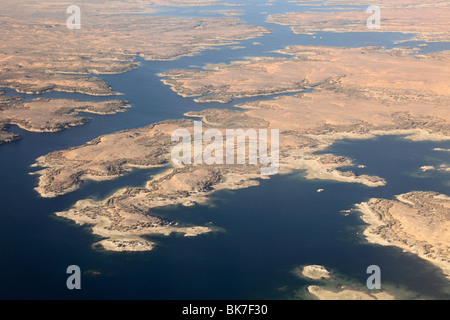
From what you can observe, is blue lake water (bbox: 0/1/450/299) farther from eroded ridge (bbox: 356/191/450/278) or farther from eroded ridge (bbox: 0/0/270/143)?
eroded ridge (bbox: 0/0/270/143)

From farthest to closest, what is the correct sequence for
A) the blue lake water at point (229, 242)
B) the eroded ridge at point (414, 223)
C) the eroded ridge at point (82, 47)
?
the eroded ridge at point (82, 47), the eroded ridge at point (414, 223), the blue lake water at point (229, 242)

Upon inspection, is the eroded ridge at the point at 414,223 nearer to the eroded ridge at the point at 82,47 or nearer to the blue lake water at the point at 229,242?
the blue lake water at the point at 229,242

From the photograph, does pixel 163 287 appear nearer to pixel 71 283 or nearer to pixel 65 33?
pixel 71 283

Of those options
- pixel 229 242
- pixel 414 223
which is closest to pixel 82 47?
pixel 229 242

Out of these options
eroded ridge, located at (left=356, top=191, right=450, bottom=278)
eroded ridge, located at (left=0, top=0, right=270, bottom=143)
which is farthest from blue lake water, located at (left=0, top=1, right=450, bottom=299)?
eroded ridge, located at (left=0, top=0, right=270, bottom=143)

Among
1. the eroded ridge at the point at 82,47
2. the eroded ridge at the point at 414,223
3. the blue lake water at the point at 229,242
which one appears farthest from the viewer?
the eroded ridge at the point at 82,47

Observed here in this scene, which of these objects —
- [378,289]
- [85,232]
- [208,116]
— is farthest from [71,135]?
[378,289]

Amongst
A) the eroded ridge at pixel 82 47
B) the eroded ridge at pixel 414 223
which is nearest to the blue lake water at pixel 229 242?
the eroded ridge at pixel 414 223

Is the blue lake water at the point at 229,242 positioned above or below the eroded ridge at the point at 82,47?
below
